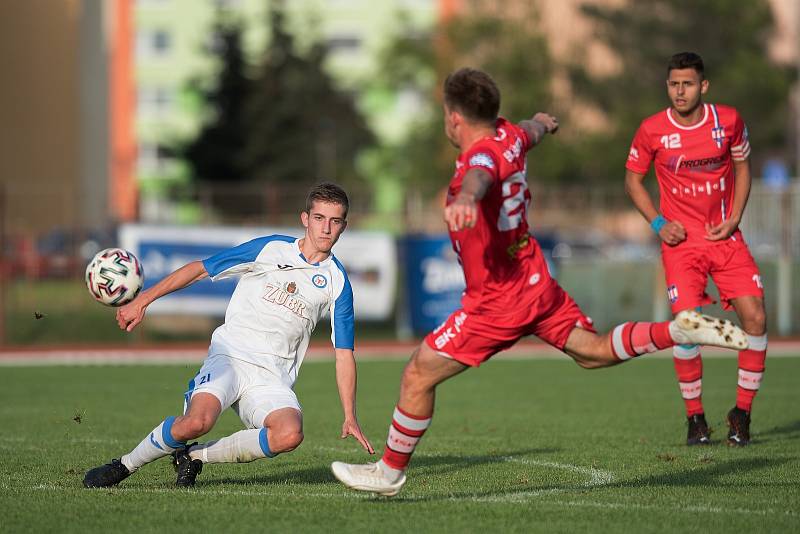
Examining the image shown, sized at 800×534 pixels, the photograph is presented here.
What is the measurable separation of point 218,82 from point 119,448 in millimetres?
47094

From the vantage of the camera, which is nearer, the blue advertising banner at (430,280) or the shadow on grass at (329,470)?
the shadow on grass at (329,470)

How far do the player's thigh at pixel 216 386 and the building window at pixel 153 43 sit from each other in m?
74.5

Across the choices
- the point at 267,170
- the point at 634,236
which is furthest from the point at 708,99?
the point at 267,170

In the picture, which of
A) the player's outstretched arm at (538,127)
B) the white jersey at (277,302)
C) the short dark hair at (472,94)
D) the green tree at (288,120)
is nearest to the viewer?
the short dark hair at (472,94)

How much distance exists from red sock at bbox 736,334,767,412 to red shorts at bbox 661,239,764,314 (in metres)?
0.46

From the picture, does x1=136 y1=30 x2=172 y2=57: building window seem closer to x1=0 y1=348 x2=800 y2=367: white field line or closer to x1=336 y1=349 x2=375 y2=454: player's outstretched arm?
x1=0 y1=348 x2=800 y2=367: white field line

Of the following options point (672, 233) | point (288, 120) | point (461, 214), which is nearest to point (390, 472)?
point (461, 214)

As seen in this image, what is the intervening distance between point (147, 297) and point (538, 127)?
237cm

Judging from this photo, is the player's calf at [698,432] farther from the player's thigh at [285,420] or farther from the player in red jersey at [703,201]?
the player's thigh at [285,420]

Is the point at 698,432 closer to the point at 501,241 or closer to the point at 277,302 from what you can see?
the point at 501,241

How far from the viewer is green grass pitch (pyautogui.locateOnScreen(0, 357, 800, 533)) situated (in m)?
6.27

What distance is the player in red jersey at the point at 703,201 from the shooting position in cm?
882

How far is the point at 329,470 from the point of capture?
8.12 meters

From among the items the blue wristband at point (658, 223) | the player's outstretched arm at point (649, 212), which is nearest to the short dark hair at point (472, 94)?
the player's outstretched arm at point (649, 212)
